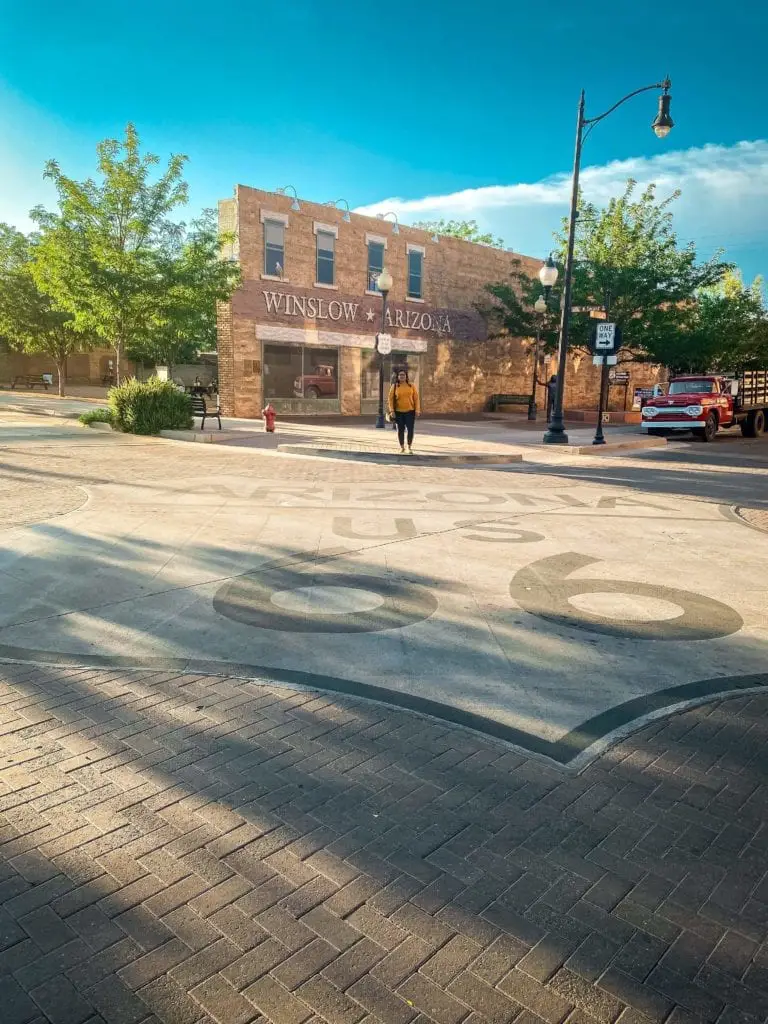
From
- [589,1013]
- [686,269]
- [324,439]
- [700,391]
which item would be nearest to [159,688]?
[589,1013]

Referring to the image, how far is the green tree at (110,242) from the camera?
19094 mm

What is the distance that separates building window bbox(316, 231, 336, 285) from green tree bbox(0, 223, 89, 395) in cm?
1040

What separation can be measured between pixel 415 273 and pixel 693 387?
13.6 metres

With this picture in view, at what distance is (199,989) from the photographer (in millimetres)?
1912

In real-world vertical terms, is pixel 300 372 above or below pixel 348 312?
below

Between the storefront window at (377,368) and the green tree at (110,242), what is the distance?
405 inches

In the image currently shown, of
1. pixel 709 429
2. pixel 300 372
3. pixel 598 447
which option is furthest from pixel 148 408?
pixel 709 429

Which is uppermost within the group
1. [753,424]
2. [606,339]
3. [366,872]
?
[606,339]

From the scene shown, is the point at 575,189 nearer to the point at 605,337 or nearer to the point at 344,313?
the point at 605,337

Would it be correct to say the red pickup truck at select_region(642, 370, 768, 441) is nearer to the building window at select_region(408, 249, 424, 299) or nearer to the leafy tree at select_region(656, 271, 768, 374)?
the leafy tree at select_region(656, 271, 768, 374)

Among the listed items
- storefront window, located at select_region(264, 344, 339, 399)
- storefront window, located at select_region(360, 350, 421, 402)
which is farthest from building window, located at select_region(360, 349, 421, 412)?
storefront window, located at select_region(264, 344, 339, 399)

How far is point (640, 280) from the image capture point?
2684 centimetres

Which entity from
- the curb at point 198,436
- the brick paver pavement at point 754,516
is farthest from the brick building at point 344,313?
the brick paver pavement at point 754,516

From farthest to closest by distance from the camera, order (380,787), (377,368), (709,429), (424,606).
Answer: (377,368), (709,429), (424,606), (380,787)
